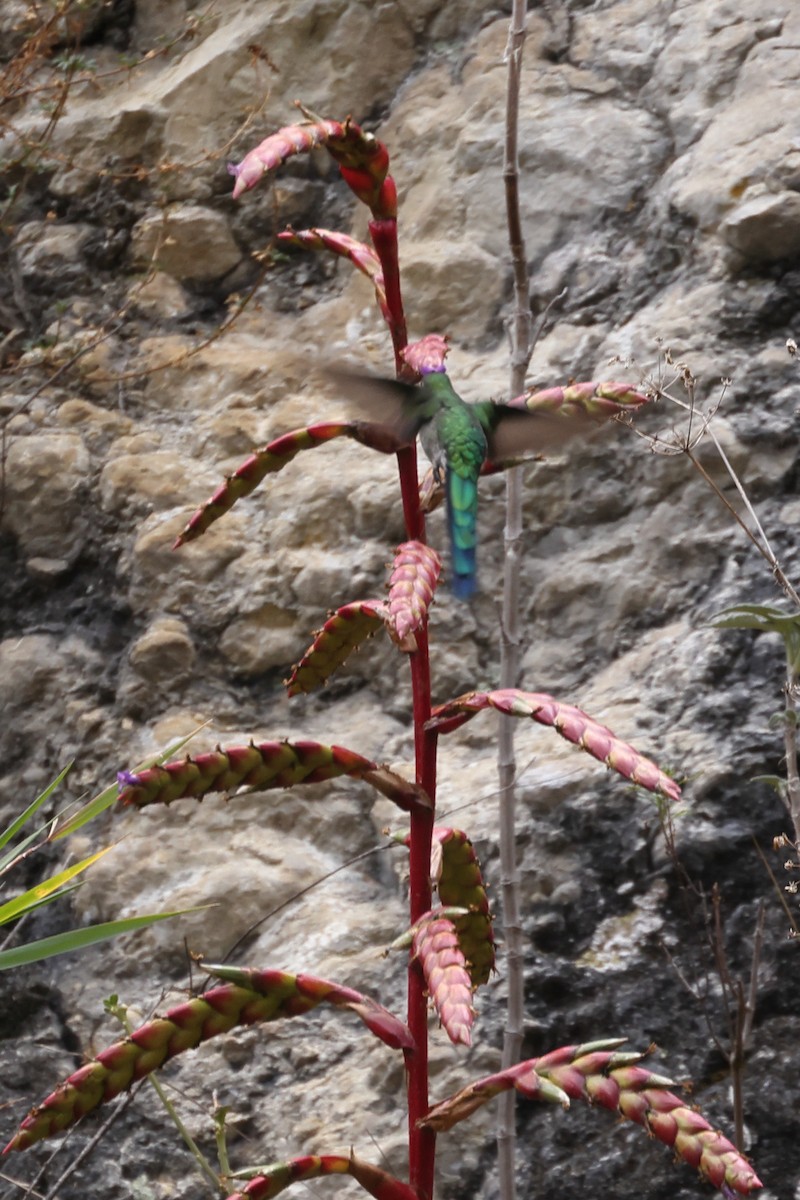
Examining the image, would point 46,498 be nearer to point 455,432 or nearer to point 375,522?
point 375,522

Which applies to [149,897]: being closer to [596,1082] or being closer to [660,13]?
[596,1082]

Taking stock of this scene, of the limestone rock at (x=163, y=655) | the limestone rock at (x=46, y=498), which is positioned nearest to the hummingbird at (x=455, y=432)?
the limestone rock at (x=163, y=655)

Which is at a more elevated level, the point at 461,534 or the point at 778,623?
the point at 461,534

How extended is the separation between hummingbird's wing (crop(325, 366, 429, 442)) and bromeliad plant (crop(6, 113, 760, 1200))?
3cm

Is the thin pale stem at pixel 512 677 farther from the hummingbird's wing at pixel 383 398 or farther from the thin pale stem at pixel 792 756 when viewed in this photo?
the hummingbird's wing at pixel 383 398

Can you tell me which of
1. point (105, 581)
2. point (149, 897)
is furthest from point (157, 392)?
point (149, 897)

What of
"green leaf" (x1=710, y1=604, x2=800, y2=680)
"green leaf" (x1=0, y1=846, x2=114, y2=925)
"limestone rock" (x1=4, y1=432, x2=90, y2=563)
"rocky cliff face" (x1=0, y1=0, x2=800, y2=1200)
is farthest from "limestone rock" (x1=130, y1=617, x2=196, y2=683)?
"green leaf" (x1=710, y1=604, x2=800, y2=680)

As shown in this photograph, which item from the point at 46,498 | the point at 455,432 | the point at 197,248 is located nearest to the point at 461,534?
the point at 455,432

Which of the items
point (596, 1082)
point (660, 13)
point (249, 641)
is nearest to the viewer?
point (596, 1082)

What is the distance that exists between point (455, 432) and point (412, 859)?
0.42 metres

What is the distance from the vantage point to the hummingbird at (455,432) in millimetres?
1180

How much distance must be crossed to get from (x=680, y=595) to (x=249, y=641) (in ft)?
2.86

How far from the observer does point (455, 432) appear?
3.95 feet

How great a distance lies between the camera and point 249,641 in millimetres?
2535
